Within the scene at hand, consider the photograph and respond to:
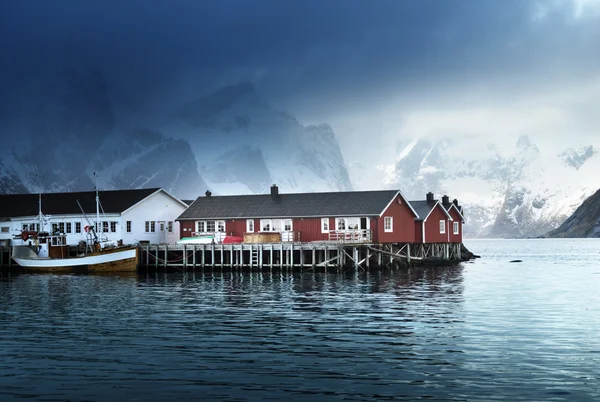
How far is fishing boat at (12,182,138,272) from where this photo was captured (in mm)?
74625

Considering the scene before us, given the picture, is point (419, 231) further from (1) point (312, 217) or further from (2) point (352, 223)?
(1) point (312, 217)

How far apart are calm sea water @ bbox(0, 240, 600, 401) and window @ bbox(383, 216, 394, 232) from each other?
25189mm

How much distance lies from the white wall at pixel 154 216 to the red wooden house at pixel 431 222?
26369 mm

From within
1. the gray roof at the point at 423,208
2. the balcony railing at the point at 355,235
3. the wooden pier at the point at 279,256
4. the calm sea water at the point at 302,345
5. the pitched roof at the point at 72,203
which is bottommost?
the calm sea water at the point at 302,345

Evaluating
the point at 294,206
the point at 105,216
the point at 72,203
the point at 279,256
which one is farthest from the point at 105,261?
the point at 294,206

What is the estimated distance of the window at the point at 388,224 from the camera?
7594cm

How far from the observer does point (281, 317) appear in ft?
117

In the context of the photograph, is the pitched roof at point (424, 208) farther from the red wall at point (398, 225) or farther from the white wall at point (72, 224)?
the white wall at point (72, 224)

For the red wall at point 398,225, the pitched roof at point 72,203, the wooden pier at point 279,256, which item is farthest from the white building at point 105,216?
the red wall at point 398,225

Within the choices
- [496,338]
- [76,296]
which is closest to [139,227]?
[76,296]

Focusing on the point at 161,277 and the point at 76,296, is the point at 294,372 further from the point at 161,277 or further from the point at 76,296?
the point at 161,277

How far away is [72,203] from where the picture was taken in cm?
8762

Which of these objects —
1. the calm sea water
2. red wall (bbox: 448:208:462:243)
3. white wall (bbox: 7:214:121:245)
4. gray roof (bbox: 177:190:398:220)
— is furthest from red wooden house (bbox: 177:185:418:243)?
the calm sea water

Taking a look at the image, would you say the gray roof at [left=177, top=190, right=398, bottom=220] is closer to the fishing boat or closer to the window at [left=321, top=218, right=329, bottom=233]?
the window at [left=321, top=218, right=329, bottom=233]
